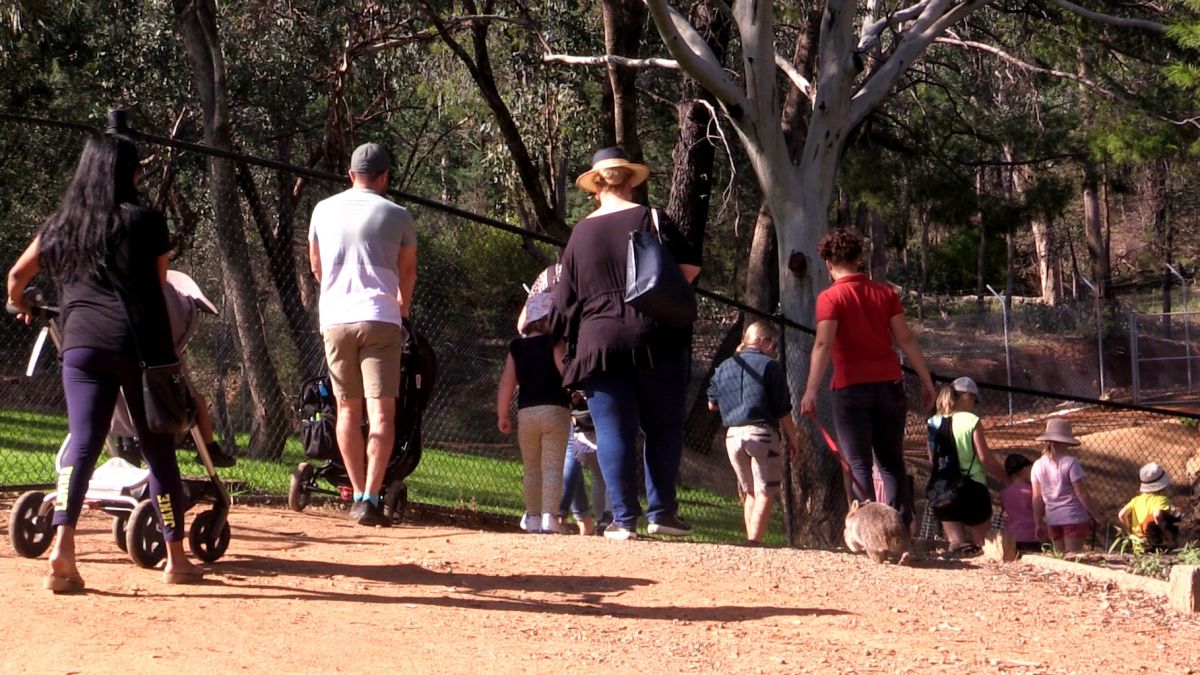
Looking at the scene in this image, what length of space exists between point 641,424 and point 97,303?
2.79 metres

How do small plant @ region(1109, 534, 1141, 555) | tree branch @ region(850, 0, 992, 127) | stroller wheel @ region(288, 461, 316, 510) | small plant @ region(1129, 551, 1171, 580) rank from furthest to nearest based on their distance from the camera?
tree branch @ region(850, 0, 992, 127) < small plant @ region(1109, 534, 1141, 555) < stroller wheel @ region(288, 461, 316, 510) < small plant @ region(1129, 551, 1171, 580)

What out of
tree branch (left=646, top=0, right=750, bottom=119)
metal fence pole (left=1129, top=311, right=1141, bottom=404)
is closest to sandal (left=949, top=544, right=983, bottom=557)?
tree branch (left=646, top=0, right=750, bottom=119)

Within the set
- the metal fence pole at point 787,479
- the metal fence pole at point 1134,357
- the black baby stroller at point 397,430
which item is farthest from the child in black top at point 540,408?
the metal fence pole at point 1134,357

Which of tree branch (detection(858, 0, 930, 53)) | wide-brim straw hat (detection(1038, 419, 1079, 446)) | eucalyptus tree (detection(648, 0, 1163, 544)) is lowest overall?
wide-brim straw hat (detection(1038, 419, 1079, 446))

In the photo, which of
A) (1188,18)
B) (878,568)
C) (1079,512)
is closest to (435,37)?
(1188,18)

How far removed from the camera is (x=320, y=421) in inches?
297

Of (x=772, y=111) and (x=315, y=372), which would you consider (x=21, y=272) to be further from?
(x=772, y=111)

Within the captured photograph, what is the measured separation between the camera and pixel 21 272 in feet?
17.7

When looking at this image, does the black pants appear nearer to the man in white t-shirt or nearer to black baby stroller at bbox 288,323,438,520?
black baby stroller at bbox 288,323,438,520

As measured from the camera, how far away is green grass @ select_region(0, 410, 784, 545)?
10.4 meters

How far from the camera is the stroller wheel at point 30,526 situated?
5840 millimetres

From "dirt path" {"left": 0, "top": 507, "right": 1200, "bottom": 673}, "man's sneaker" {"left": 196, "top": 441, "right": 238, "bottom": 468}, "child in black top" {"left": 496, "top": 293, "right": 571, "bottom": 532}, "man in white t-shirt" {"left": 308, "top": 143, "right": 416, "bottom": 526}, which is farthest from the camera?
"child in black top" {"left": 496, "top": 293, "right": 571, "bottom": 532}

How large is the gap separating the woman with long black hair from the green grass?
4.19 meters

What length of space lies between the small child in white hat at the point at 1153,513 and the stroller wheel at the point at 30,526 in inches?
310
